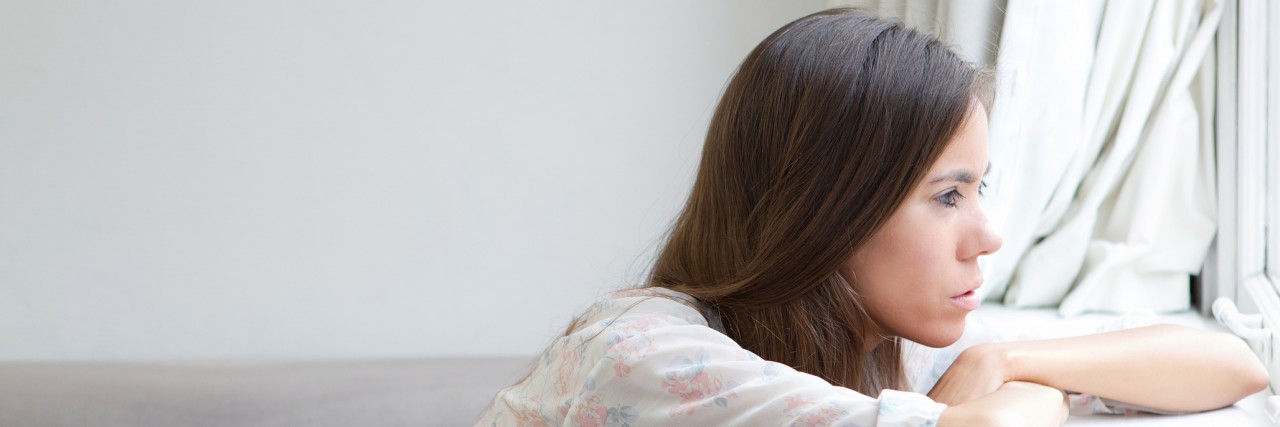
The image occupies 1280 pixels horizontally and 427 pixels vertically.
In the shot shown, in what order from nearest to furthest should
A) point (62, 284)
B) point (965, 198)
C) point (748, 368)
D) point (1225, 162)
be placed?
point (748, 368)
point (965, 198)
point (1225, 162)
point (62, 284)

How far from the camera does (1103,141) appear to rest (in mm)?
1629

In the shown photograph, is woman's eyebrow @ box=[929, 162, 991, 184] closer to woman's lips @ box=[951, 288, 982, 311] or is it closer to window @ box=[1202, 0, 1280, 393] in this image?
woman's lips @ box=[951, 288, 982, 311]

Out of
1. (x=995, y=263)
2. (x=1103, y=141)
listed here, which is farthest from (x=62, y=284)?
(x=1103, y=141)

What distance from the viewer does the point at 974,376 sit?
1027mm

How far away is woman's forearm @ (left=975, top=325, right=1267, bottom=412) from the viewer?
3.40 ft

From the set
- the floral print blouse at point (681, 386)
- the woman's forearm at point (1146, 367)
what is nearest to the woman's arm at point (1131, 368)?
the woman's forearm at point (1146, 367)

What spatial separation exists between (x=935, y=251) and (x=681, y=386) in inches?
10.6

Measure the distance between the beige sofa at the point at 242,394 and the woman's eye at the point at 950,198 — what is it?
89 cm

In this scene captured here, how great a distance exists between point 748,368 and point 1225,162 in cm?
112

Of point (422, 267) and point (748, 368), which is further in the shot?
point (422, 267)

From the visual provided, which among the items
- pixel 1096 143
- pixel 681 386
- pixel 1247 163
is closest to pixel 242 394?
pixel 681 386

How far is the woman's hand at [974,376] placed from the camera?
39.7 inches

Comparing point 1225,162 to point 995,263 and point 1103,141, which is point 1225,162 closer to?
point 1103,141

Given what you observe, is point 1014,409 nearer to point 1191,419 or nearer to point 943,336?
point 943,336
